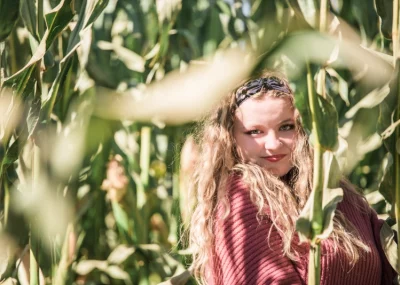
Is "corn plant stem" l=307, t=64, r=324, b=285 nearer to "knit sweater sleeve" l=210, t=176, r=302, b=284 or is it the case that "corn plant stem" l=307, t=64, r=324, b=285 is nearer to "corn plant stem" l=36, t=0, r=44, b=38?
"knit sweater sleeve" l=210, t=176, r=302, b=284

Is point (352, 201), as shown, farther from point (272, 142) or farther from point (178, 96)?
point (178, 96)

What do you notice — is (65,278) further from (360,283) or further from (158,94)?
(360,283)

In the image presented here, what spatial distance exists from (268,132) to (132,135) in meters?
0.60

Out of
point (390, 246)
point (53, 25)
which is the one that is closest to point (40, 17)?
point (53, 25)

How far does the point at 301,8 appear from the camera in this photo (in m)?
0.78

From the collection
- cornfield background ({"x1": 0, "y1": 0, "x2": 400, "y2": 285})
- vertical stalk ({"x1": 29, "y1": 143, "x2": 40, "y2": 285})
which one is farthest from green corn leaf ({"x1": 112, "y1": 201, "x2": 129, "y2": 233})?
vertical stalk ({"x1": 29, "y1": 143, "x2": 40, "y2": 285})

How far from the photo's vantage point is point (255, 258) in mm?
1024

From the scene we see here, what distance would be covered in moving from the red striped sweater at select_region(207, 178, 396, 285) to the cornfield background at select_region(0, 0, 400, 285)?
0.14 meters

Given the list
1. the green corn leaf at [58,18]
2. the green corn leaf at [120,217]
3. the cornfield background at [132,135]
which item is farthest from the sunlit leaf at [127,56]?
the green corn leaf at [58,18]

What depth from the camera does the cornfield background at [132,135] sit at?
4.12 ft

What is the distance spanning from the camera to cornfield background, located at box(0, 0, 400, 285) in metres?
1.25

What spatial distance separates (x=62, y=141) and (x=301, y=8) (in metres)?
0.64

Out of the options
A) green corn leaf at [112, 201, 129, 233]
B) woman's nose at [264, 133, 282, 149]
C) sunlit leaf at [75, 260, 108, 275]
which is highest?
woman's nose at [264, 133, 282, 149]

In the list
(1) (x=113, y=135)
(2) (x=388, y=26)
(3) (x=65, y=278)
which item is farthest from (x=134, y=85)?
(2) (x=388, y=26)
